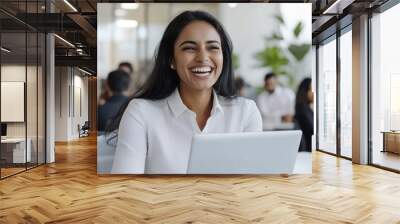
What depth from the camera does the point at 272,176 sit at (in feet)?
21.8

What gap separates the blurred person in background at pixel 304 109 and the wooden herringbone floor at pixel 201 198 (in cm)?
62

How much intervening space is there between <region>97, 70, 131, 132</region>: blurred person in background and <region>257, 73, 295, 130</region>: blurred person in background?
2.09 metres

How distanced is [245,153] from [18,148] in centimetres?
384

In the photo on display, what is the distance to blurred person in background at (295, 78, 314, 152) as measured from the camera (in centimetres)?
652

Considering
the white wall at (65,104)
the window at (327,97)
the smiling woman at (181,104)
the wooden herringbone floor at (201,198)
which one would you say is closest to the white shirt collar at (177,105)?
the smiling woman at (181,104)

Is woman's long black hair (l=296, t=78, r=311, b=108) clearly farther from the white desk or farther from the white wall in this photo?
Result: the white wall

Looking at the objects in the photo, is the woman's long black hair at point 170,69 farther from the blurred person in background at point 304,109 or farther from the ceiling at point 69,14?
the ceiling at point 69,14

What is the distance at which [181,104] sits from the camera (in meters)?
6.21

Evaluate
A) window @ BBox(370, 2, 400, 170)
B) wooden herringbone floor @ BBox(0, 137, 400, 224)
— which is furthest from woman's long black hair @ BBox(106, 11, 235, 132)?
window @ BBox(370, 2, 400, 170)

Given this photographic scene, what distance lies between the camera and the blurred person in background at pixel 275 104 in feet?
21.2

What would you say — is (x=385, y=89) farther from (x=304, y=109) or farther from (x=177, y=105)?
(x=177, y=105)

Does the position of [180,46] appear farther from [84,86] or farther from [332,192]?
[84,86]

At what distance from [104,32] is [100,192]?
2.52 m

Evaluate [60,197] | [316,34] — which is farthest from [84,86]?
[60,197]
